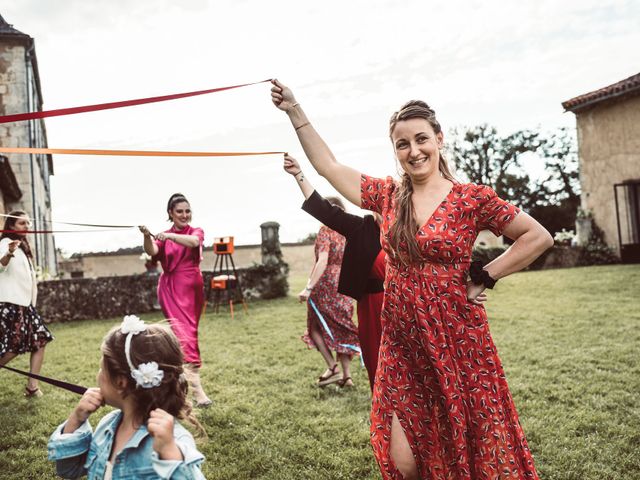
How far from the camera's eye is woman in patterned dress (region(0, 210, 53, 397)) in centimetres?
595

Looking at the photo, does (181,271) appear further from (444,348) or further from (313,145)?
(444,348)

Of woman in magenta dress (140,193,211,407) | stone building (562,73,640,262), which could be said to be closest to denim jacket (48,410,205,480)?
woman in magenta dress (140,193,211,407)

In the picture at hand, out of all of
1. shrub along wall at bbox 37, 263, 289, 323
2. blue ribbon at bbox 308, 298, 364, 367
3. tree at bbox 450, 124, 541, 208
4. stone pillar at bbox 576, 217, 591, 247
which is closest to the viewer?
blue ribbon at bbox 308, 298, 364, 367

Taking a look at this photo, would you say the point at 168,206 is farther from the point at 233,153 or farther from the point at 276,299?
the point at 276,299

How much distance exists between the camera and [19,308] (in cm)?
609

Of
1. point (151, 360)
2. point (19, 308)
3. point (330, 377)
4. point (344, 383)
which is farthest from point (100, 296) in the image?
point (151, 360)

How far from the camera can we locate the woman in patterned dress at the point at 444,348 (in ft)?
8.09

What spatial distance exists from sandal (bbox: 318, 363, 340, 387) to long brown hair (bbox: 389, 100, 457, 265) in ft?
12.0

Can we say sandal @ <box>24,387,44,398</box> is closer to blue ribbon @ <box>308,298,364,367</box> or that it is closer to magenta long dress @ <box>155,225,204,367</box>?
magenta long dress @ <box>155,225,204,367</box>

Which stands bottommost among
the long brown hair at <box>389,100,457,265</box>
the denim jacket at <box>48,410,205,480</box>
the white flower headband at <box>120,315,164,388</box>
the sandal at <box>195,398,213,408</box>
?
the sandal at <box>195,398,213,408</box>

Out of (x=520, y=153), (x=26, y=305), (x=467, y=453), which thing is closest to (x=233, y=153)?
(x=467, y=453)

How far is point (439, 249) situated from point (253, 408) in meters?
3.38

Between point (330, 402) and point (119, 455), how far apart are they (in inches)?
139

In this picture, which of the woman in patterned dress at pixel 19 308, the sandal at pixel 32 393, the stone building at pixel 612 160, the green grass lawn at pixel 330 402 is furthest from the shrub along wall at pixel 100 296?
the stone building at pixel 612 160
